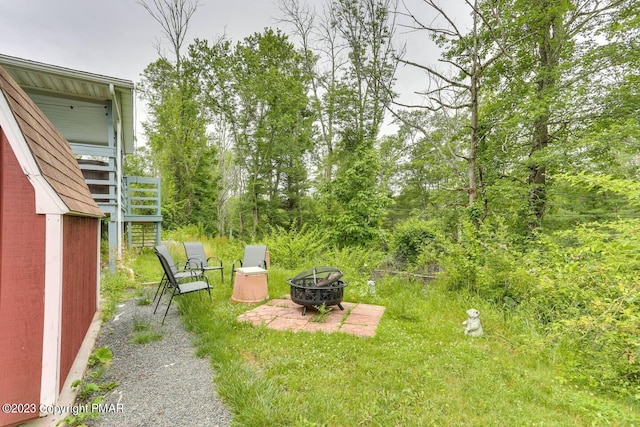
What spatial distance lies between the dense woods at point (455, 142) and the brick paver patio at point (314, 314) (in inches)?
74.3

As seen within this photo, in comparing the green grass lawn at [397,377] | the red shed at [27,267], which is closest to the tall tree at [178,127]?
the green grass lawn at [397,377]

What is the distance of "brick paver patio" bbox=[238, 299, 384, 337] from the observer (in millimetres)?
3738

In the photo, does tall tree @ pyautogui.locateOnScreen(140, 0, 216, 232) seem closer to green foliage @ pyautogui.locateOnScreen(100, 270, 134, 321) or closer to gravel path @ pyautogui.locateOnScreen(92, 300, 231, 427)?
green foliage @ pyautogui.locateOnScreen(100, 270, 134, 321)

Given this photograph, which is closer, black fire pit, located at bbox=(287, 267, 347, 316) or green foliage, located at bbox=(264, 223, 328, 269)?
black fire pit, located at bbox=(287, 267, 347, 316)

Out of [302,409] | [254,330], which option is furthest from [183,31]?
[302,409]

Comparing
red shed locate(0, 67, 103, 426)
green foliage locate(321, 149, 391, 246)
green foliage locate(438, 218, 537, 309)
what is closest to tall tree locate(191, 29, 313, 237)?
green foliage locate(321, 149, 391, 246)

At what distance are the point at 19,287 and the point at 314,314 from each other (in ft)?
10.6

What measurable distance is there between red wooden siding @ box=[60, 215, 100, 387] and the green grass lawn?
111 cm

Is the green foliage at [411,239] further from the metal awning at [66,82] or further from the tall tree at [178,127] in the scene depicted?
the tall tree at [178,127]

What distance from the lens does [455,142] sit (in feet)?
37.1

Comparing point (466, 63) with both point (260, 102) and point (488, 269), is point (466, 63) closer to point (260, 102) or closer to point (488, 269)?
point (488, 269)

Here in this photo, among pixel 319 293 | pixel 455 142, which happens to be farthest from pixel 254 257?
pixel 455 142

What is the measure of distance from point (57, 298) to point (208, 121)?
14.6 m

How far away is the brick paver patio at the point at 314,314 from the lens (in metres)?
3.74
